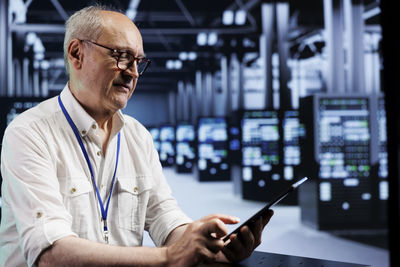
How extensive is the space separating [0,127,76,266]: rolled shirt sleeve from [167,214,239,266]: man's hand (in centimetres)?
33

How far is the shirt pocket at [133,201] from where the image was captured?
176 cm

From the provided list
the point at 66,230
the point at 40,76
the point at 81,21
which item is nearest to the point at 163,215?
the point at 66,230

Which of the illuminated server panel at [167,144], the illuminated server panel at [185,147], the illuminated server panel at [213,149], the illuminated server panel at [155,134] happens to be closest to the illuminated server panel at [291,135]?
the illuminated server panel at [213,149]

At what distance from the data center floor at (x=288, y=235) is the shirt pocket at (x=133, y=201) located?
388cm

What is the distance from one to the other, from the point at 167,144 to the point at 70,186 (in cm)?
1801

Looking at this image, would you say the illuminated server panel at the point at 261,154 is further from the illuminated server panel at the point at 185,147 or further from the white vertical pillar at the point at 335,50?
the illuminated server panel at the point at 185,147

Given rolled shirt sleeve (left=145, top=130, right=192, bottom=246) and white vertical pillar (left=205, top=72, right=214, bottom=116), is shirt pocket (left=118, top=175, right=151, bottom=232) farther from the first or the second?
white vertical pillar (left=205, top=72, right=214, bottom=116)

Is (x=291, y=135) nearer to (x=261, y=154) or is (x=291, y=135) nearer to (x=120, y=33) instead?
(x=261, y=154)

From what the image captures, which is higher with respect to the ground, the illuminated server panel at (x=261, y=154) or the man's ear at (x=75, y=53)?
the man's ear at (x=75, y=53)

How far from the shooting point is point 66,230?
1.44m

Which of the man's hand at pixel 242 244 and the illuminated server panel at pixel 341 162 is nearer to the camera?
the man's hand at pixel 242 244

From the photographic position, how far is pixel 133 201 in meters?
1.80

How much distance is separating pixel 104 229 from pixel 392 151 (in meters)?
1.73

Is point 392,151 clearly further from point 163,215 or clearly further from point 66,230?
point 66,230
